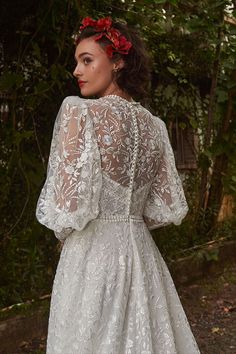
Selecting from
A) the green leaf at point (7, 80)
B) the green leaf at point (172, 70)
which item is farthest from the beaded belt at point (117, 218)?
the green leaf at point (172, 70)

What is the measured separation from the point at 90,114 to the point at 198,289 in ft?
11.6

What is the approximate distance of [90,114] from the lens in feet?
6.29

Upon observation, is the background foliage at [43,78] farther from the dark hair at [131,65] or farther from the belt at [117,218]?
the belt at [117,218]

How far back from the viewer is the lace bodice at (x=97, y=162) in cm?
189

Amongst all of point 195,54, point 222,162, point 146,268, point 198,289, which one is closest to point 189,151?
point 222,162

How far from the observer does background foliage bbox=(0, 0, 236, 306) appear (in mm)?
3438

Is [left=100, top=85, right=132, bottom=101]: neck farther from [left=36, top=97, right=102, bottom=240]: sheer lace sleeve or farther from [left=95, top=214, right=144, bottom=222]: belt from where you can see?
[left=95, top=214, right=144, bottom=222]: belt

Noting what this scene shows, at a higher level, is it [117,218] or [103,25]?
[103,25]

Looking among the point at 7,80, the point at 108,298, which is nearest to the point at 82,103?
the point at 108,298

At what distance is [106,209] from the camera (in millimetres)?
1989

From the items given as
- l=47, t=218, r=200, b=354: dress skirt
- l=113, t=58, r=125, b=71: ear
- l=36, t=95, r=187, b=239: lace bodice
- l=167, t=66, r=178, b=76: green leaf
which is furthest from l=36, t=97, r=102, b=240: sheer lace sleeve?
l=167, t=66, r=178, b=76: green leaf

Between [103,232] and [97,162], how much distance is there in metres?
0.26

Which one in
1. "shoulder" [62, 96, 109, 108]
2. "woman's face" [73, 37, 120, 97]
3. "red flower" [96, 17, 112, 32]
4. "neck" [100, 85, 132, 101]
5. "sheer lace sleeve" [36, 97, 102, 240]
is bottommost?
"sheer lace sleeve" [36, 97, 102, 240]

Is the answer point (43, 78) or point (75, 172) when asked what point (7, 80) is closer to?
point (43, 78)
